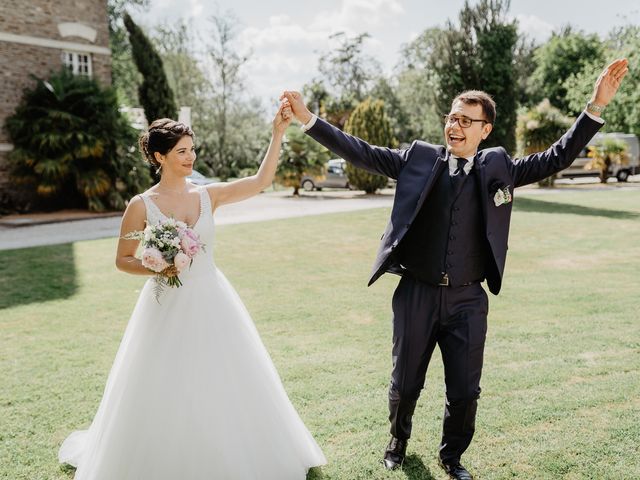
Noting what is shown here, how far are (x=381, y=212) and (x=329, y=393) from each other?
13839mm

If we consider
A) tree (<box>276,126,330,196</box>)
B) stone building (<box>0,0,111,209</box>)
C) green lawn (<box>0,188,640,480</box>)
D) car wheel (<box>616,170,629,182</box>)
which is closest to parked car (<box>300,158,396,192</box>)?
tree (<box>276,126,330,196</box>)

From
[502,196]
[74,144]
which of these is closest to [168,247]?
[502,196]

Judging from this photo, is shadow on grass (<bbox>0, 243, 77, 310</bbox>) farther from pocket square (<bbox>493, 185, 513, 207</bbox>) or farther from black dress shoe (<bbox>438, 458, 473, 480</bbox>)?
pocket square (<bbox>493, 185, 513, 207</bbox>)

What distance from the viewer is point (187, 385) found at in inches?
133

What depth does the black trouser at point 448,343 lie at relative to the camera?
11.4ft

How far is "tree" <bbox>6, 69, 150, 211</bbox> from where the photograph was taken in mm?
18406

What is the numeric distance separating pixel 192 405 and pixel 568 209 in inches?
721

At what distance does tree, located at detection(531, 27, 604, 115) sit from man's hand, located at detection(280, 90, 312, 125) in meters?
51.9

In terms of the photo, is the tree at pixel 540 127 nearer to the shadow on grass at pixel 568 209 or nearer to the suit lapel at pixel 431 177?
the shadow on grass at pixel 568 209

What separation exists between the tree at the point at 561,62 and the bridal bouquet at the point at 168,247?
2075 inches

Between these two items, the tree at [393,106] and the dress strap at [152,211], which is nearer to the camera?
the dress strap at [152,211]

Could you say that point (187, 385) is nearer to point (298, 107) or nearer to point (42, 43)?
point (298, 107)

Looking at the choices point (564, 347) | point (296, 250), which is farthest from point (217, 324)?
point (296, 250)

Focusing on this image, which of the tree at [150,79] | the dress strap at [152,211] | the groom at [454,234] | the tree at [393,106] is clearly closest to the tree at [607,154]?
the tree at [393,106]
